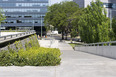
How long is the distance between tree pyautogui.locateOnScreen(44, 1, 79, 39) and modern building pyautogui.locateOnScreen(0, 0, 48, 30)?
628 inches

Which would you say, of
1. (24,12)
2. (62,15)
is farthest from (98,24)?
(24,12)

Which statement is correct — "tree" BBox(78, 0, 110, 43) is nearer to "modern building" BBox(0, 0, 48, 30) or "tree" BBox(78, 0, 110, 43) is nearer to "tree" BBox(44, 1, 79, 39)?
"tree" BBox(44, 1, 79, 39)

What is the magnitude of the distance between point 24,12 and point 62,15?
2865 centimetres

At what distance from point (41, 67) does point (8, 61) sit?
4.50 feet

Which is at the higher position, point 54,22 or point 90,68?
point 54,22

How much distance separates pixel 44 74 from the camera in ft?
21.6

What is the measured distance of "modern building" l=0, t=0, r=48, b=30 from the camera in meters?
90.1

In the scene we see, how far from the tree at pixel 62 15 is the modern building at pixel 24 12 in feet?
52.3

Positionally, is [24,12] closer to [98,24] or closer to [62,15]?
[62,15]

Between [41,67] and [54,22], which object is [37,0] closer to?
[54,22]

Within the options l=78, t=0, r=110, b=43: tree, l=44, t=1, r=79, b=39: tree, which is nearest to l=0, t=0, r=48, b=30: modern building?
l=44, t=1, r=79, b=39: tree

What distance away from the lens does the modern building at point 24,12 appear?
9006cm

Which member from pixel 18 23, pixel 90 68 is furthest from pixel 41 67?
pixel 18 23

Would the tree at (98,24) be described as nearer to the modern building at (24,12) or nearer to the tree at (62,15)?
the tree at (62,15)
